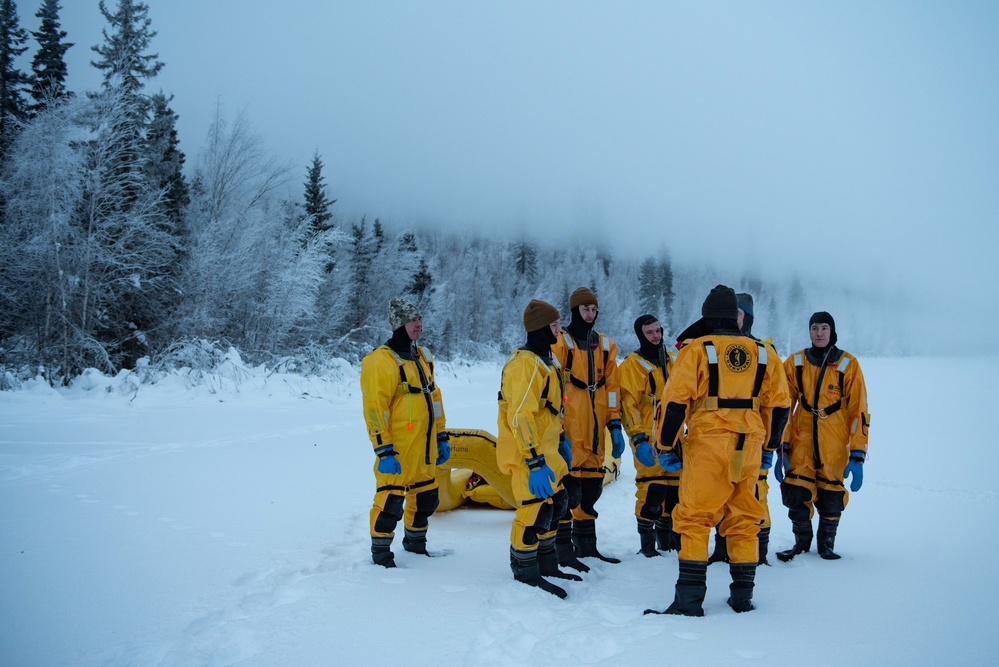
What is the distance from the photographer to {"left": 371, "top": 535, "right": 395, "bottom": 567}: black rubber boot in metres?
4.11

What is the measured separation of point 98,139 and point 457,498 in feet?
49.6

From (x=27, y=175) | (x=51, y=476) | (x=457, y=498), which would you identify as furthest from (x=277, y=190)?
(x=457, y=498)

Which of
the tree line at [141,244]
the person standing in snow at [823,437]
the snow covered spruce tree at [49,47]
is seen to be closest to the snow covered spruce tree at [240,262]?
the tree line at [141,244]

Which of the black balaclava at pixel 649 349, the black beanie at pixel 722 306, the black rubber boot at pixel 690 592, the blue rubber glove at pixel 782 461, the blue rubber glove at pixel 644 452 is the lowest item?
the black rubber boot at pixel 690 592

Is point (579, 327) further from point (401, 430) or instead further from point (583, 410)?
point (401, 430)

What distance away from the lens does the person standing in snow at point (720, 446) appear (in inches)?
131

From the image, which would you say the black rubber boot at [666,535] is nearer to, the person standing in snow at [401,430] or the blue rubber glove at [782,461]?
the blue rubber glove at [782,461]

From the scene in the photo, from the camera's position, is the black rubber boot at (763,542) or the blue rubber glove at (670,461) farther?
the black rubber boot at (763,542)

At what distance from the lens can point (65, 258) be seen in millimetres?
14047

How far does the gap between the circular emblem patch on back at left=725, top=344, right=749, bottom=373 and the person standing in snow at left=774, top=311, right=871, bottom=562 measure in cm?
182

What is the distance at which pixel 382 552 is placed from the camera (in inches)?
163

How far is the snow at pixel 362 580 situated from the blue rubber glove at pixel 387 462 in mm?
723

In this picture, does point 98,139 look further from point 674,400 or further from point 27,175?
point 674,400

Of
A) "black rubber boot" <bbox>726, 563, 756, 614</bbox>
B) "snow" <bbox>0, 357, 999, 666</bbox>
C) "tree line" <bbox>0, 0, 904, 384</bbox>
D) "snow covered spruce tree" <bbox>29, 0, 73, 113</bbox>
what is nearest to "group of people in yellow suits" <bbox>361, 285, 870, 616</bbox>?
"black rubber boot" <bbox>726, 563, 756, 614</bbox>
